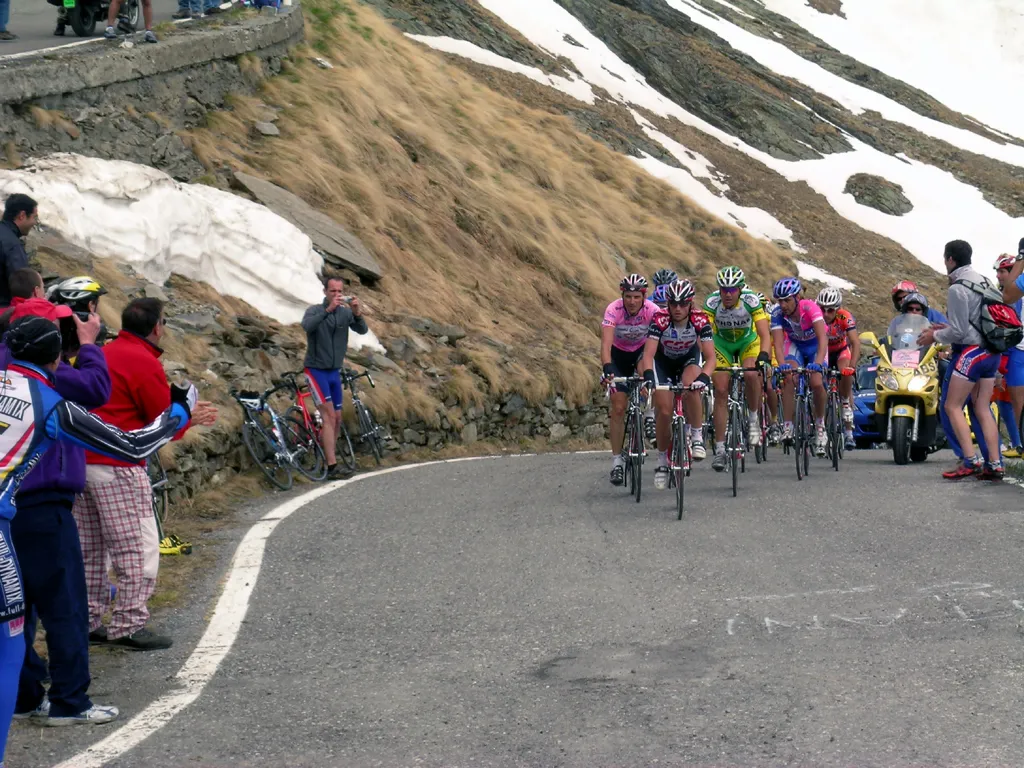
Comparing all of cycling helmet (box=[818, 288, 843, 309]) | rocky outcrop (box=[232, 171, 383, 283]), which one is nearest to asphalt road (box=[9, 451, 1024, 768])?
cycling helmet (box=[818, 288, 843, 309])

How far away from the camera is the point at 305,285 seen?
61.4 feet

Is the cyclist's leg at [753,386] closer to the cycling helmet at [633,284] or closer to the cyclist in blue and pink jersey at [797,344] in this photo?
the cyclist in blue and pink jersey at [797,344]

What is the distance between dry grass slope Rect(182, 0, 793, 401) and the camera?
21.5 meters

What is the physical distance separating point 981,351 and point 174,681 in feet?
27.7

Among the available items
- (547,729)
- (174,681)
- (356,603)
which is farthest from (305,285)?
(547,729)

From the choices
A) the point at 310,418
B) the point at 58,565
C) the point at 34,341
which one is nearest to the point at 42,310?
the point at 34,341

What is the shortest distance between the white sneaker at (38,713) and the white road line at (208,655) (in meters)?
0.43

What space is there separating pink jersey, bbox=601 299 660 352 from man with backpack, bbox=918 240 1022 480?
8.40ft

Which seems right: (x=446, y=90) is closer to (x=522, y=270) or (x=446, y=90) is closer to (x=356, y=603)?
(x=522, y=270)

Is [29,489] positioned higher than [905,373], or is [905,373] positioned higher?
[29,489]

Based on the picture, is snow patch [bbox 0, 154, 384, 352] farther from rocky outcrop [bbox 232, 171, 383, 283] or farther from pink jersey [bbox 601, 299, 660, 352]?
pink jersey [bbox 601, 299, 660, 352]

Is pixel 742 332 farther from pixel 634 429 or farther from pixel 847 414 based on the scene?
pixel 634 429

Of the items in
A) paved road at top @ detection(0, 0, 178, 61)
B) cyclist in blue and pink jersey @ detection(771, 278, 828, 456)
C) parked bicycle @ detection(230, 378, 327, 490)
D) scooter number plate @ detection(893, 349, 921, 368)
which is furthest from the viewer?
paved road at top @ detection(0, 0, 178, 61)

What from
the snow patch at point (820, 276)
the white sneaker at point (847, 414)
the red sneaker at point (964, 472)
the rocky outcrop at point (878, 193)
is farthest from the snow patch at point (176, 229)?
the rocky outcrop at point (878, 193)
